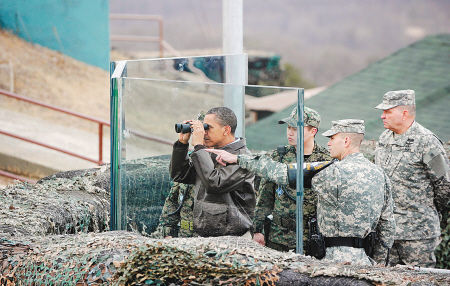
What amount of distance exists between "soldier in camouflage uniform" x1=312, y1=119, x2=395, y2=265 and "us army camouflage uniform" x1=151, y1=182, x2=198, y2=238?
2.94ft

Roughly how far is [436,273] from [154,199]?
7.12ft

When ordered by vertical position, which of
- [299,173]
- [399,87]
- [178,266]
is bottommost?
[178,266]

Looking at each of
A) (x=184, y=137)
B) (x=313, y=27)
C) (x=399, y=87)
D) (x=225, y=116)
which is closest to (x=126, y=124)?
(x=184, y=137)

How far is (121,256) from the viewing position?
397cm

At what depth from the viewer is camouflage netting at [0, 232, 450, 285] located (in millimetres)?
3691

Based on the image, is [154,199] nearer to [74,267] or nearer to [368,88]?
[74,267]

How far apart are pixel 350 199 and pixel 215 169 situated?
895mm

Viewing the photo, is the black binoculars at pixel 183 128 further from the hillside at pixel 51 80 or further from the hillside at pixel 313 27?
the hillside at pixel 313 27

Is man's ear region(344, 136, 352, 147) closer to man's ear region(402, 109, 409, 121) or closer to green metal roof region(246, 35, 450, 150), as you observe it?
man's ear region(402, 109, 409, 121)

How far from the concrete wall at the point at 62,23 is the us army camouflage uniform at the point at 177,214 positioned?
10.6 meters

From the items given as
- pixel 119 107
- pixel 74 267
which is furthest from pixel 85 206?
pixel 74 267

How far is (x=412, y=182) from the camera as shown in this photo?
578 centimetres

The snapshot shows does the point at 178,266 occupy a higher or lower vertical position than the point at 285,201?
lower

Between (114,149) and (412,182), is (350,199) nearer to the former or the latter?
(412,182)
